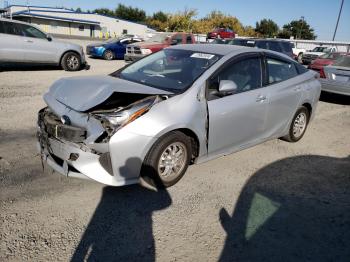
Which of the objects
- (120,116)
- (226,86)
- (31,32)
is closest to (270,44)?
(31,32)

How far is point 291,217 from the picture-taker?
3.61 meters

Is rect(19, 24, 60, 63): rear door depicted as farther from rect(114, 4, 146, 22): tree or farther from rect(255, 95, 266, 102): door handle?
rect(114, 4, 146, 22): tree

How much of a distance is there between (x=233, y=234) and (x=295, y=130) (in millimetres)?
3233

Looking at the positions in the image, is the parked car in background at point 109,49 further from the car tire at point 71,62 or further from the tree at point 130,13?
the tree at point 130,13

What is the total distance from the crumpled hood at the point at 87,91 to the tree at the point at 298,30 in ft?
291

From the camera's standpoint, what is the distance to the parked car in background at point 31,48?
11078mm

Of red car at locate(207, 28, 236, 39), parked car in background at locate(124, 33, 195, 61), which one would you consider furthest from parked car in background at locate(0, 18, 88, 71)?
red car at locate(207, 28, 236, 39)

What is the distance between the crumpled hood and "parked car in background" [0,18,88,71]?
813cm

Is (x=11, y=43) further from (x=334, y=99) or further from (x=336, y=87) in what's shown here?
(x=334, y=99)

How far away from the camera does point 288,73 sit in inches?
216

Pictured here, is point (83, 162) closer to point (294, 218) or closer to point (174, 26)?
point (294, 218)

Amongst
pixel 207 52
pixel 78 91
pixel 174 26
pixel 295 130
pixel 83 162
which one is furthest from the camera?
pixel 174 26

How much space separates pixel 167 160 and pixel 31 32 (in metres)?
9.92

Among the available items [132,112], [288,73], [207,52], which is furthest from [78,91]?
[288,73]
